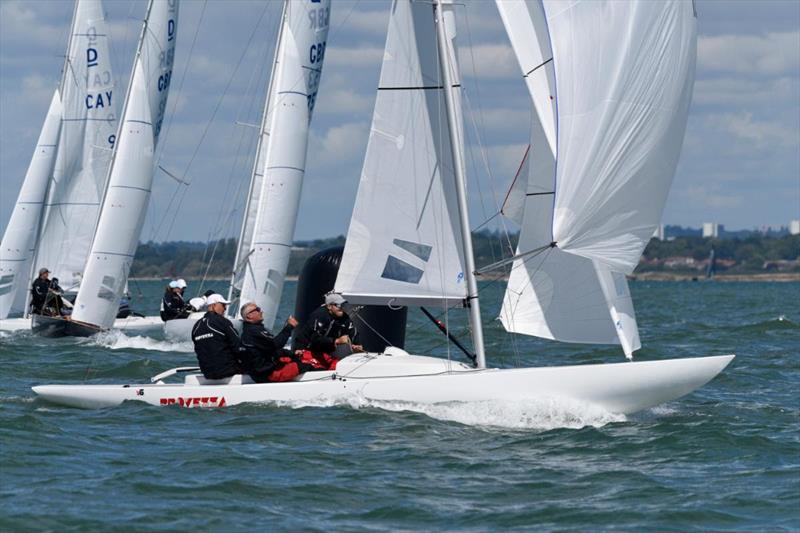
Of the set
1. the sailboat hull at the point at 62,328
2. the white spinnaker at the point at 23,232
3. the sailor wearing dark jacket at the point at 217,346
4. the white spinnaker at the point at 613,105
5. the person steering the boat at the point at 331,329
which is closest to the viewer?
the white spinnaker at the point at 613,105

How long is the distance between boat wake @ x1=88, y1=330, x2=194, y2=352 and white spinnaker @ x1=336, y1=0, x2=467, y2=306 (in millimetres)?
10498

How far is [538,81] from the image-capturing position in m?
12.4

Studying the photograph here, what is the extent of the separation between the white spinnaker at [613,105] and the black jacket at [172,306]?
1359 centimetres

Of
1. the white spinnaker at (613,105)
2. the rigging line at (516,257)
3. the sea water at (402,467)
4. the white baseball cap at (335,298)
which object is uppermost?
the white spinnaker at (613,105)

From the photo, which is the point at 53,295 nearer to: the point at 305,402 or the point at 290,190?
the point at 290,190

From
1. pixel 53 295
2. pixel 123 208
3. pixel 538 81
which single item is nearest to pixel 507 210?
pixel 538 81

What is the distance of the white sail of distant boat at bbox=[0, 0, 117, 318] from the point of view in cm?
2995

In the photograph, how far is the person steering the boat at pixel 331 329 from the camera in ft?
44.4

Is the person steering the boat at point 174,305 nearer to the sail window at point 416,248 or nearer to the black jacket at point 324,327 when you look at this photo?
the black jacket at point 324,327

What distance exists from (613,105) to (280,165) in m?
12.4

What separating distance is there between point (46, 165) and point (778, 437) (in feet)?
70.0

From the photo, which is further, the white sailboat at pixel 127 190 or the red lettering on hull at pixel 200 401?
the white sailboat at pixel 127 190

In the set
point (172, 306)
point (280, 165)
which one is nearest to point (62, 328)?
point (172, 306)

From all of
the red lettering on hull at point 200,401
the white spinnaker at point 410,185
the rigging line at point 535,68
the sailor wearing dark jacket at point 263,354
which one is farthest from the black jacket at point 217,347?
the rigging line at point 535,68
